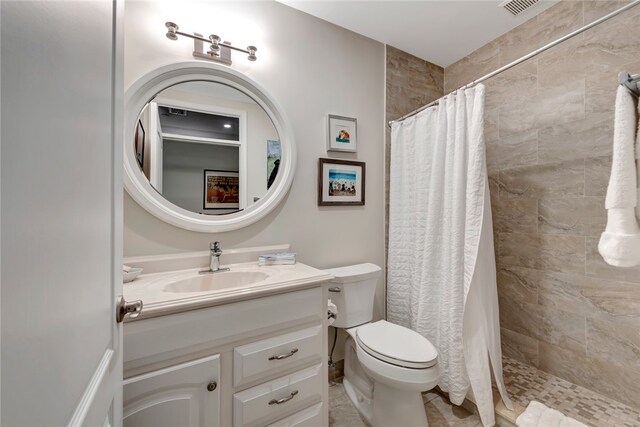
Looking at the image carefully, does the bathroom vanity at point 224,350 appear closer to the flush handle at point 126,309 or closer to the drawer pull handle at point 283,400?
the drawer pull handle at point 283,400

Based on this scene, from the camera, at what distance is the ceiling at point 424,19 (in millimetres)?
1660

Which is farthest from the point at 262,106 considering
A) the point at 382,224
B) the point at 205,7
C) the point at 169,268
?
the point at 382,224

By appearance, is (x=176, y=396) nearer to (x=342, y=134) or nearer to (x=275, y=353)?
(x=275, y=353)

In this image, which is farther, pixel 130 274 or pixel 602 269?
pixel 602 269

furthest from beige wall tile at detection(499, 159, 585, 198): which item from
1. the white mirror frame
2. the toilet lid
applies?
the white mirror frame

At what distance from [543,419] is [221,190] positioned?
2088 millimetres

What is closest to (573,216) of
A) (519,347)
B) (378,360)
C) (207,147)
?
(519,347)

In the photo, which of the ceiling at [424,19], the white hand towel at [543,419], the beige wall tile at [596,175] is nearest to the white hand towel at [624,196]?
the beige wall tile at [596,175]

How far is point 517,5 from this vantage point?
5.49ft

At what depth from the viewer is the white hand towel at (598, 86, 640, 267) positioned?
930mm

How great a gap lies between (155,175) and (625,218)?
6.53 ft

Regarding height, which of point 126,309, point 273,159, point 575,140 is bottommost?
point 126,309

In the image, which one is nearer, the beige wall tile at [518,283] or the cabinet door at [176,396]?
the cabinet door at [176,396]

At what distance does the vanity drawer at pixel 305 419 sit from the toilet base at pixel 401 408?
1.19 feet
